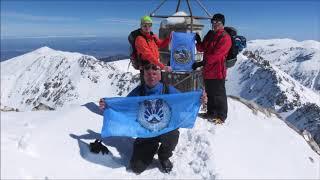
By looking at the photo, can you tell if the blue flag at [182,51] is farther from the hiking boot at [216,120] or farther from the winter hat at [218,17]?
the hiking boot at [216,120]

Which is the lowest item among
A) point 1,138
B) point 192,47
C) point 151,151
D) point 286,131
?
point 286,131

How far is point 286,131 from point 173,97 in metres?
5.71

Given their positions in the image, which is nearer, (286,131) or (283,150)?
(283,150)

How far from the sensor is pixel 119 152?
408 inches

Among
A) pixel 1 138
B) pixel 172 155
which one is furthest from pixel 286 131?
pixel 1 138

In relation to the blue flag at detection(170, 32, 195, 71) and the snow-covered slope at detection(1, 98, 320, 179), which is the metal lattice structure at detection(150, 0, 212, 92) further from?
the snow-covered slope at detection(1, 98, 320, 179)

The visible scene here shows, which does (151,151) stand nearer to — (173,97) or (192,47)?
(173,97)

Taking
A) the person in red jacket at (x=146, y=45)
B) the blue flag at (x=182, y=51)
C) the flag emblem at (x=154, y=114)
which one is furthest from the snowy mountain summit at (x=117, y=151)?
the blue flag at (x=182, y=51)

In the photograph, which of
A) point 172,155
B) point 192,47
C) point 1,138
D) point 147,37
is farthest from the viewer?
point 192,47

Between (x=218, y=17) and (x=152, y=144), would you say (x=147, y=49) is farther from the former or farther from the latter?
(x=152, y=144)

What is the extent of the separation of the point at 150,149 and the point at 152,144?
147 millimetres

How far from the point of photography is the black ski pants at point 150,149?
31.7 ft

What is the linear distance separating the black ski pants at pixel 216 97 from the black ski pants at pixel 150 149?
2.73 m

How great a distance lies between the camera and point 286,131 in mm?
14656
